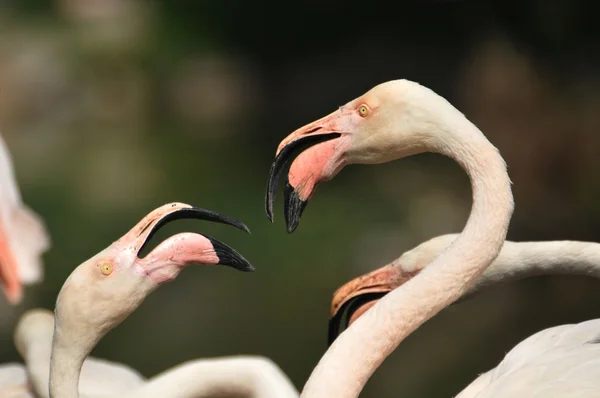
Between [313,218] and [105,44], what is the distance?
7.67ft

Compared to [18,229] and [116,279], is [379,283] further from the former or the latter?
[18,229]

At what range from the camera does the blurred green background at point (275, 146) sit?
5105mm

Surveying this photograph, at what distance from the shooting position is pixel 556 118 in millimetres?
6262

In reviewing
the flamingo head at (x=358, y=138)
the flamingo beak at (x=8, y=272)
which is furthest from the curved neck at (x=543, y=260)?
the flamingo beak at (x=8, y=272)

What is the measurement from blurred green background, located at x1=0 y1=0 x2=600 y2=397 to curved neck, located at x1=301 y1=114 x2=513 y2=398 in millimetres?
2561

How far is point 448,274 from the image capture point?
2.11m

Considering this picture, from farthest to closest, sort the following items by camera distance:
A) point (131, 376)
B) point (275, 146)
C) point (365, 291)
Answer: point (275, 146)
point (131, 376)
point (365, 291)

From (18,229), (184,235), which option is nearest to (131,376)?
(18,229)

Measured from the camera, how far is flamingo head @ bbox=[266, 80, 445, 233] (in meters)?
2.15

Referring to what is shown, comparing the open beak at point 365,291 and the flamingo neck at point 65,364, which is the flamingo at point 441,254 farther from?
the flamingo neck at point 65,364

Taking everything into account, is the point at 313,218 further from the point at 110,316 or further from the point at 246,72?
the point at 110,316

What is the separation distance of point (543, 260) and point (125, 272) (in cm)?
94

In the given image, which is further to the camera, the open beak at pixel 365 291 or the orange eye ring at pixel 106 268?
the open beak at pixel 365 291

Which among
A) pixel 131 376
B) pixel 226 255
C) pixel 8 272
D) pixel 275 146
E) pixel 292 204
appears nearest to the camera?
pixel 226 255
